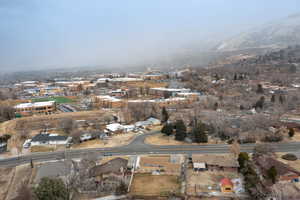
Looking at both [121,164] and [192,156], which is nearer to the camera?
[121,164]

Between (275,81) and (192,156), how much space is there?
5846cm

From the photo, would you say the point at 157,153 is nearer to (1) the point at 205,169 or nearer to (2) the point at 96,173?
(1) the point at 205,169

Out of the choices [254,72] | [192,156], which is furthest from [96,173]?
[254,72]

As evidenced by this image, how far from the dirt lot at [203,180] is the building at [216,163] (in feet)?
2.01

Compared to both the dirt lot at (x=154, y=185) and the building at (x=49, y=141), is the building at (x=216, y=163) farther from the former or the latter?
the building at (x=49, y=141)

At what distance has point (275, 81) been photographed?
2692 inches

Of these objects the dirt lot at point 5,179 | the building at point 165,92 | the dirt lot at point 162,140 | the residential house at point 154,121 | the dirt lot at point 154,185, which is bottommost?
the dirt lot at point 5,179

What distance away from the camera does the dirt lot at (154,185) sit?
20228 millimetres

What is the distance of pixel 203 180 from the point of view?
2175cm

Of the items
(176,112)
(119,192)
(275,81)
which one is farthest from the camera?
(275,81)

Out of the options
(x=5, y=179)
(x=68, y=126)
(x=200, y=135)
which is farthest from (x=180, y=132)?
(x=5, y=179)

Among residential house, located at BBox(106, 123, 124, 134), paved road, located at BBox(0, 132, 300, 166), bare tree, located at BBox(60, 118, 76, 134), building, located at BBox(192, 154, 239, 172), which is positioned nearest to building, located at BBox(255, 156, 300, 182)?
building, located at BBox(192, 154, 239, 172)

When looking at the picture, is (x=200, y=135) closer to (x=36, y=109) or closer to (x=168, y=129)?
(x=168, y=129)

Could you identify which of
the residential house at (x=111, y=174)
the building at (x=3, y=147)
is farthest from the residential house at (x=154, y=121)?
the building at (x=3, y=147)
